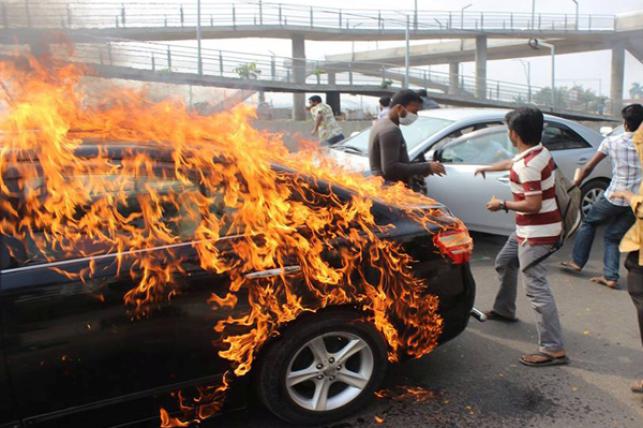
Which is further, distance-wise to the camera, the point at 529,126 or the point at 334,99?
the point at 334,99

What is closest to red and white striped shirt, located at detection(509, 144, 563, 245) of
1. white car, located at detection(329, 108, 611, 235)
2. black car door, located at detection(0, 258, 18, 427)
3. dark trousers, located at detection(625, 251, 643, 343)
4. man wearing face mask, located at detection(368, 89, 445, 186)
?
dark trousers, located at detection(625, 251, 643, 343)

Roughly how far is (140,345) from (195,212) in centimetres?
68

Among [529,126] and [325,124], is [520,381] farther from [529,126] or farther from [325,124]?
[325,124]

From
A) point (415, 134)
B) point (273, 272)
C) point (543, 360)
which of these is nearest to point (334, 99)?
point (415, 134)

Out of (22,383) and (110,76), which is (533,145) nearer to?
(110,76)

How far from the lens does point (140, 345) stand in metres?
2.61

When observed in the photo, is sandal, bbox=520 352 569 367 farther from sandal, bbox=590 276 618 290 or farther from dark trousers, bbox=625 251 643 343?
sandal, bbox=590 276 618 290

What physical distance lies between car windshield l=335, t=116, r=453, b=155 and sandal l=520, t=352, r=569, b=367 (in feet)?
10.5

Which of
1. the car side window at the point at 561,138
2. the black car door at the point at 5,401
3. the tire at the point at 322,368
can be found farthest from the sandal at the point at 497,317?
the black car door at the point at 5,401

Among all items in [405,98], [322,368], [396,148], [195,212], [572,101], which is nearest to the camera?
[195,212]

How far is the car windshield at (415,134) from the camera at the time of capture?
6.65m

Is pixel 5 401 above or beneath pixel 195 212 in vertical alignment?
beneath

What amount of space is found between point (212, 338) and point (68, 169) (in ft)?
3.46

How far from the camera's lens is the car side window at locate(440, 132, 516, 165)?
650 cm
